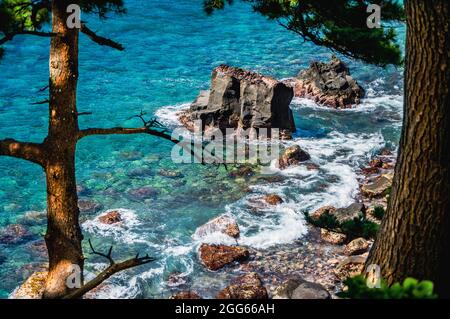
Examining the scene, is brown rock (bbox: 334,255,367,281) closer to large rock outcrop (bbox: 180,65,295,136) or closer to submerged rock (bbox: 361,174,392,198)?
submerged rock (bbox: 361,174,392,198)

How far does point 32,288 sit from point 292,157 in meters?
7.67

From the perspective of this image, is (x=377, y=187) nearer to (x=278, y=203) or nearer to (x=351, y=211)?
(x=351, y=211)

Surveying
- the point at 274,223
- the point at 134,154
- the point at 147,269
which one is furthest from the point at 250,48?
the point at 147,269

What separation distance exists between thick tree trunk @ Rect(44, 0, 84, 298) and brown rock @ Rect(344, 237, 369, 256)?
5.62 m

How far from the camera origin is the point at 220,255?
9.61 metres

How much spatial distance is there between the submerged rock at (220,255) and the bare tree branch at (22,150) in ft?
15.9

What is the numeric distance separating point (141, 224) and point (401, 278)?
7431 mm

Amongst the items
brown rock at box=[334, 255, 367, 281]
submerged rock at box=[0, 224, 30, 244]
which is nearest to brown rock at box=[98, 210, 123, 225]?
submerged rock at box=[0, 224, 30, 244]

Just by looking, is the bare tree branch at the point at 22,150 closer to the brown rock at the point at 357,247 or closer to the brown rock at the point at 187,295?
the brown rock at the point at 187,295

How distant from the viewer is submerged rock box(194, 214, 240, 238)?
10.5 meters

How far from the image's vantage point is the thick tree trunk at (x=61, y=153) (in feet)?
17.3

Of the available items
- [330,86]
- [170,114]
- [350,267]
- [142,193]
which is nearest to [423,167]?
[350,267]

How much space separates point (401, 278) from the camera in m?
4.68

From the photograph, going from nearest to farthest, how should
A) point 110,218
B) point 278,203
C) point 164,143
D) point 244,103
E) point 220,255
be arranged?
1. point 220,255
2. point 110,218
3. point 278,203
4. point 244,103
5. point 164,143
